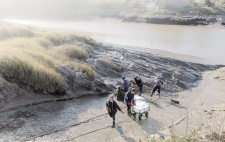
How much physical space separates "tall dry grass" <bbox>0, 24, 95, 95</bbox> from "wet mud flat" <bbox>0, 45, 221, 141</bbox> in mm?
1341

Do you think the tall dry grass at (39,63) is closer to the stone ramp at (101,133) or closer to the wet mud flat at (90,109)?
the wet mud flat at (90,109)

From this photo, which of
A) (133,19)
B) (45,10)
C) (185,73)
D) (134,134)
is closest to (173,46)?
(185,73)

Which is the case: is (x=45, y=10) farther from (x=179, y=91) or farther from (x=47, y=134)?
(x=47, y=134)

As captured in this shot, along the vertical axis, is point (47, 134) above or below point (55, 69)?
below

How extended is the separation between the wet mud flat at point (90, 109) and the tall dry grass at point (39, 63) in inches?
52.8

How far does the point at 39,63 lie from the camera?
2225 centimetres

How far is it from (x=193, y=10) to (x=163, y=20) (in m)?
17.7

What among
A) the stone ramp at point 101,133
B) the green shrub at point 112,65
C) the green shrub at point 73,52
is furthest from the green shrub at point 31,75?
the green shrub at point 112,65

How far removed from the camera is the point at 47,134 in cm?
1608

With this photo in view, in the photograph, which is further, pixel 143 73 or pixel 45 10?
pixel 45 10

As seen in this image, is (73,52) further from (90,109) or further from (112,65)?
(90,109)

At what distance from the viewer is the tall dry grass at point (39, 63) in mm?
20547

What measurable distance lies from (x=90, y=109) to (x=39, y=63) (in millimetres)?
5158

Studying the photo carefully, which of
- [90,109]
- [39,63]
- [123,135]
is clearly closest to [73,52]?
[39,63]
